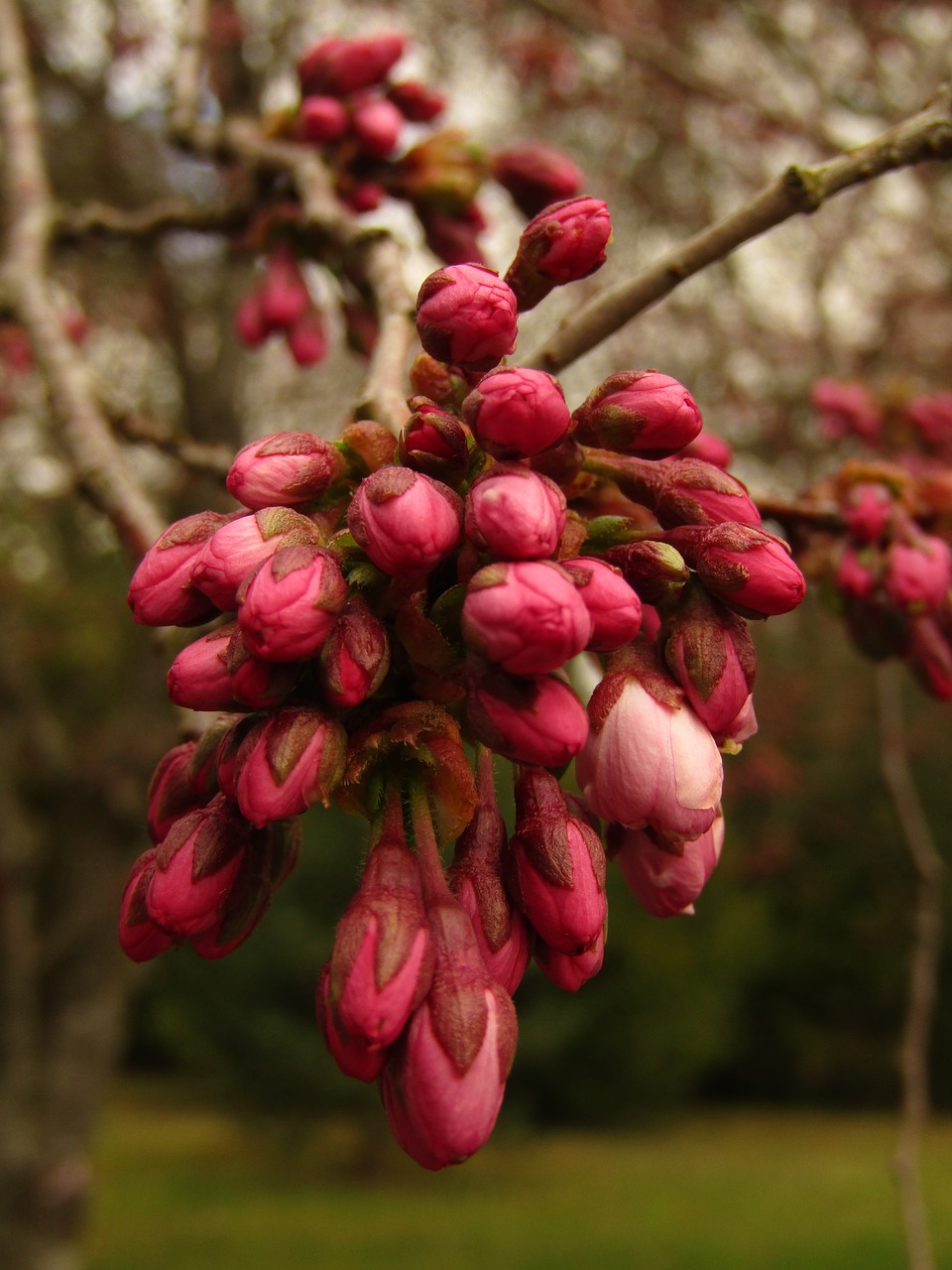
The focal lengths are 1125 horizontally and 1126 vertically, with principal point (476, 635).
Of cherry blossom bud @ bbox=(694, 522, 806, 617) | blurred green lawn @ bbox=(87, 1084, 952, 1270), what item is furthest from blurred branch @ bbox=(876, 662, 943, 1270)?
blurred green lawn @ bbox=(87, 1084, 952, 1270)

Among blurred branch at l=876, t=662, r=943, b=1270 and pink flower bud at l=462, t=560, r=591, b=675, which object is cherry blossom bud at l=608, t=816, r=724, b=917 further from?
blurred branch at l=876, t=662, r=943, b=1270

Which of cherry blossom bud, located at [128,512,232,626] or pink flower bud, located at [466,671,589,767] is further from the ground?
cherry blossom bud, located at [128,512,232,626]

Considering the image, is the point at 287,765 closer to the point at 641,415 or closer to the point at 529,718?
the point at 529,718

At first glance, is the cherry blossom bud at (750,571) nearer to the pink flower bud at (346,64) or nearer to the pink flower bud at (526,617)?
the pink flower bud at (526,617)

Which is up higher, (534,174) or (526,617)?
(534,174)

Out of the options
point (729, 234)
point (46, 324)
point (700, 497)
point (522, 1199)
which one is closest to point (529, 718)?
point (700, 497)

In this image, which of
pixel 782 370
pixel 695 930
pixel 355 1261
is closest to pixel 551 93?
pixel 782 370
